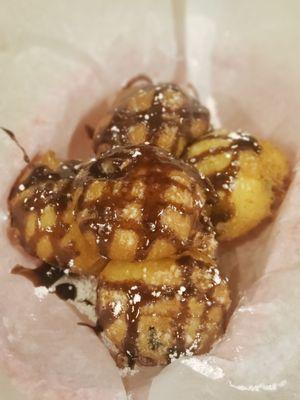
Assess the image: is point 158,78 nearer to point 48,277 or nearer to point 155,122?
point 155,122

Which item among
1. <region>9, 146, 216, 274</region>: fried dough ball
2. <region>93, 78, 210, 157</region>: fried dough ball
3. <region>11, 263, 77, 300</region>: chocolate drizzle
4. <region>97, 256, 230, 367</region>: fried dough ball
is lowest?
<region>11, 263, 77, 300</region>: chocolate drizzle

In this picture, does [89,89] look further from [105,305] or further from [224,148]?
[105,305]

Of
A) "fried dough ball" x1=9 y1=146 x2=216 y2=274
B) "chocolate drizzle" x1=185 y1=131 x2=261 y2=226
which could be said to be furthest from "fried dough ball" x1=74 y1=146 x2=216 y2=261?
"chocolate drizzle" x1=185 y1=131 x2=261 y2=226

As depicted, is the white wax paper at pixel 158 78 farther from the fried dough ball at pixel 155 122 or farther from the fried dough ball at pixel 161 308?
the fried dough ball at pixel 155 122

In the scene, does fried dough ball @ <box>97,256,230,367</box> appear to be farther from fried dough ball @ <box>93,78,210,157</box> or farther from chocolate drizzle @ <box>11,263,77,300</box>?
fried dough ball @ <box>93,78,210,157</box>

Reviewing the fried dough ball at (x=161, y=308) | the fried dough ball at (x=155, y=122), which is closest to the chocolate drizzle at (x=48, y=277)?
the fried dough ball at (x=161, y=308)

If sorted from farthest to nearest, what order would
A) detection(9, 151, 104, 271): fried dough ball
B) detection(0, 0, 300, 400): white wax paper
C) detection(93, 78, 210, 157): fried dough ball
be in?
detection(93, 78, 210, 157): fried dough ball → detection(9, 151, 104, 271): fried dough ball → detection(0, 0, 300, 400): white wax paper

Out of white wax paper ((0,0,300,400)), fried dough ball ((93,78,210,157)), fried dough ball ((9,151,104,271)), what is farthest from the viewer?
fried dough ball ((93,78,210,157))
